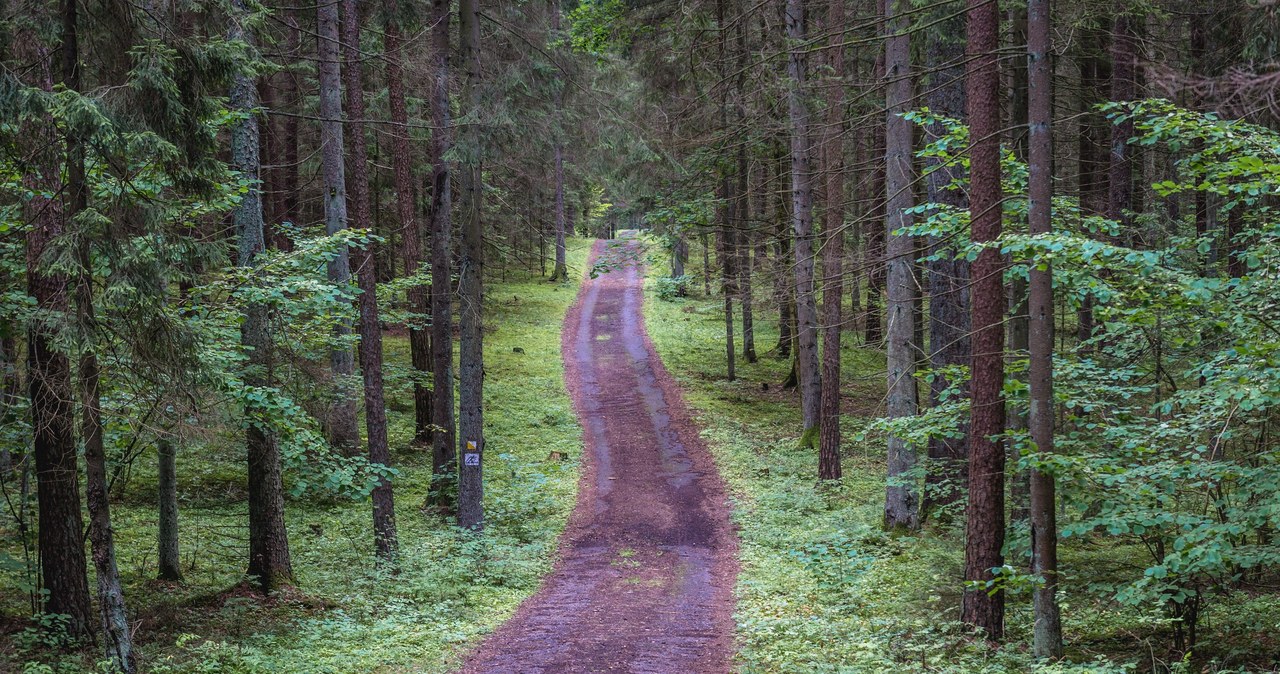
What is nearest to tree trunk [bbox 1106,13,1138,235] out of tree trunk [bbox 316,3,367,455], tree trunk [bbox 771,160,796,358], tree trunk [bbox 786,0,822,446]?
tree trunk [bbox 786,0,822,446]

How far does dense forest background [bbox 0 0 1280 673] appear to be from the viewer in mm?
6723

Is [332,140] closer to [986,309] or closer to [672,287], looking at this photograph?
[986,309]

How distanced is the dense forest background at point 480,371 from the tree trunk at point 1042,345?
0.03 metres

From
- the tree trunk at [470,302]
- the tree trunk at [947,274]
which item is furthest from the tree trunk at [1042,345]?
the tree trunk at [470,302]

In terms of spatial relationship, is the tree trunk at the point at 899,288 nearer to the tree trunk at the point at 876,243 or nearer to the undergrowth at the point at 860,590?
the tree trunk at the point at 876,243

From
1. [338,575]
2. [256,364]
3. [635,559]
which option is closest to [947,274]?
[635,559]

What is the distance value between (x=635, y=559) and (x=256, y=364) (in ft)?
22.8

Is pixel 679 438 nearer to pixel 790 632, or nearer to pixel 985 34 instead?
pixel 790 632

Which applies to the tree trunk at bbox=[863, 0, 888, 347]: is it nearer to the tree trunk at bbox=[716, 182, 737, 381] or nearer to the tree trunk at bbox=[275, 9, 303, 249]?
the tree trunk at bbox=[716, 182, 737, 381]

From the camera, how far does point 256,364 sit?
9.52 m

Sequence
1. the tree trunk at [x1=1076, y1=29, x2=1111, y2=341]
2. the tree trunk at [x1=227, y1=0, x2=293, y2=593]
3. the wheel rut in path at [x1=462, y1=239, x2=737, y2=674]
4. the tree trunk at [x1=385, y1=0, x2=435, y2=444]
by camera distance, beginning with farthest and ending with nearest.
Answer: the tree trunk at [x1=385, y1=0, x2=435, y2=444] < the tree trunk at [x1=1076, y1=29, x2=1111, y2=341] < the tree trunk at [x1=227, y1=0, x2=293, y2=593] < the wheel rut in path at [x1=462, y1=239, x2=737, y2=674]

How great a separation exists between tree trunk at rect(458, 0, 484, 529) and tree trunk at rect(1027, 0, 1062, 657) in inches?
313

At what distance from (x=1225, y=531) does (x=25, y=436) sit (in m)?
10.8

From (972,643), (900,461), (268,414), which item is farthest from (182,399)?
(900,461)
